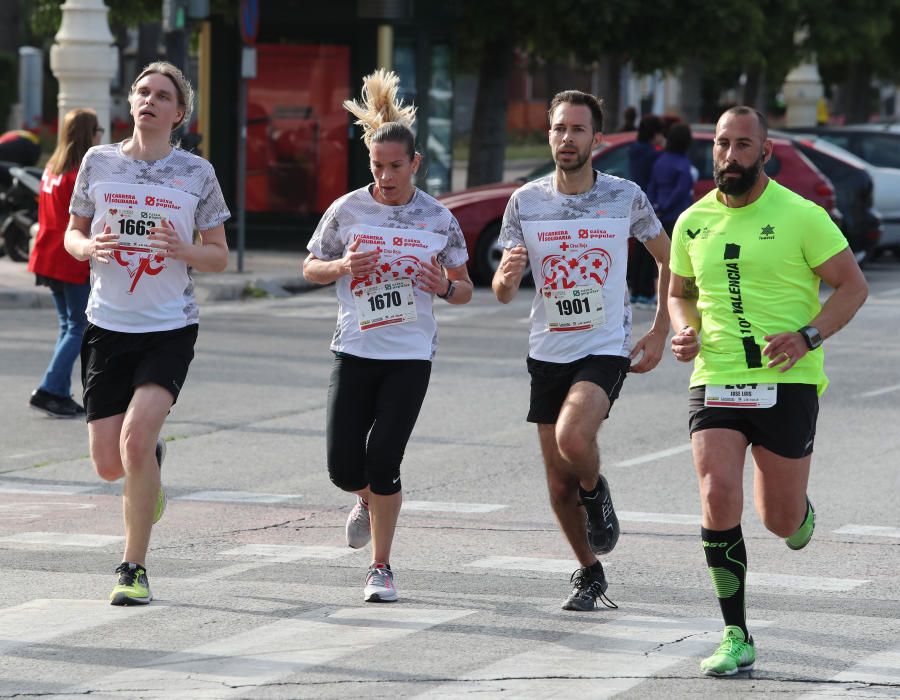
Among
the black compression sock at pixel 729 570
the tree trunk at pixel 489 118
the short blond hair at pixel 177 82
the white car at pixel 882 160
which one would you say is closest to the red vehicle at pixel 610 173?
the white car at pixel 882 160

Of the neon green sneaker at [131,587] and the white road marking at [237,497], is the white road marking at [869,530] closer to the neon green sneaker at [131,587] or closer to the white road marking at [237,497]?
the white road marking at [237,497]

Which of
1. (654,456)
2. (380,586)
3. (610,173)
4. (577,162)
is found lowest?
(654,456)

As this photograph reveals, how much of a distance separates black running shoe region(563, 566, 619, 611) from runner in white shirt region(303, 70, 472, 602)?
66cm

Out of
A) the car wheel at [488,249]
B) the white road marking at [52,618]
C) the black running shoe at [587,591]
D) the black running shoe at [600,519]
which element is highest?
the black running shoe at [600,519]

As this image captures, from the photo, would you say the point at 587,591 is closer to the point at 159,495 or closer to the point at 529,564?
the point at 529,564

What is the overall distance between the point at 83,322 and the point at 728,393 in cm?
660

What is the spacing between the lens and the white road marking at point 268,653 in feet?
19.0

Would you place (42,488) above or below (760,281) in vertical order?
below

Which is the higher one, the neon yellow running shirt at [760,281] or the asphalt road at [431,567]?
the neon yellow running shirt at [760,281]

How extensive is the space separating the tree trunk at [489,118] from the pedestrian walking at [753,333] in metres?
21.7

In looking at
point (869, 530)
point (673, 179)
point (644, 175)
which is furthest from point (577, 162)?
point (644, 175)

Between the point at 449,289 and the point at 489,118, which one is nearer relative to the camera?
the point at 449,289

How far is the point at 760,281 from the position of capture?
6.34m

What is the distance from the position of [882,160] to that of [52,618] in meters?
20.0
